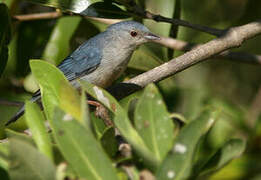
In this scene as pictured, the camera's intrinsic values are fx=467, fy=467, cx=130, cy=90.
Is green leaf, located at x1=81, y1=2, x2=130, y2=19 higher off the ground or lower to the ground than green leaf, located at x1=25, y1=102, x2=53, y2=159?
lower

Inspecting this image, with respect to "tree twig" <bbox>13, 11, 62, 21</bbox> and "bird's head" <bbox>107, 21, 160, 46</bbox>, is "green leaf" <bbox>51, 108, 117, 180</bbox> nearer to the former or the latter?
"bird's head" <bbox>107, 21, 160, 46</bbox>

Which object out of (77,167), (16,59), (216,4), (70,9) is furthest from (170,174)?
(216,4)

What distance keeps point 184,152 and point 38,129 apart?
0.75m

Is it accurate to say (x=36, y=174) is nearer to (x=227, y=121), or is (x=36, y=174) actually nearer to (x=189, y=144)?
Answer: (x=189, y=144)

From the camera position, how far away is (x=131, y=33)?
559 centimetres

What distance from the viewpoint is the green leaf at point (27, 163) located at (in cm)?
206

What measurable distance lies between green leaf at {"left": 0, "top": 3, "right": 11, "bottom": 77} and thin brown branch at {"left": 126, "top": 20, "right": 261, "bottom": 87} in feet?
3.75

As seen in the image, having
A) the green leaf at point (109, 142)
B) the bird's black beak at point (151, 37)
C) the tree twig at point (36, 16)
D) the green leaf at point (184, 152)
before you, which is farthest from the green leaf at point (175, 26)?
the green leaf at point (184, 152)

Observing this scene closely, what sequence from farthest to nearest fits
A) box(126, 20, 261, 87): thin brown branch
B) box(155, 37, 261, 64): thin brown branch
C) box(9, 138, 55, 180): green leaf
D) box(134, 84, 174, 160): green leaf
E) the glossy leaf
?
box(155, 37, 261, 64): thin brown branch → box(126, 20, 261, 87): thin brown branch → the glossy leaf → box(134, 84, 174, 160): green leaf → box(9, 138, 55, 180): green leaf

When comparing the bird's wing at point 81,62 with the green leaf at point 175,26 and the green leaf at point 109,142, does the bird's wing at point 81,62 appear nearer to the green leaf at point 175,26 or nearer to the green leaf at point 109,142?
the green leaf at point 175,26

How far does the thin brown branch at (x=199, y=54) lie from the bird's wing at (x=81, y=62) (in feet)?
4.95

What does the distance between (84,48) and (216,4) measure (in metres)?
1.80

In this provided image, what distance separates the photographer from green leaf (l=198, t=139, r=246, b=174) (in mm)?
2307

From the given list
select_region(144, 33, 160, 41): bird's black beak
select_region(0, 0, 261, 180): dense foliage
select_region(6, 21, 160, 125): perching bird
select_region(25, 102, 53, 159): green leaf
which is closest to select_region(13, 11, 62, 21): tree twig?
select_region(0, 0, 261, 180): dense foliage
